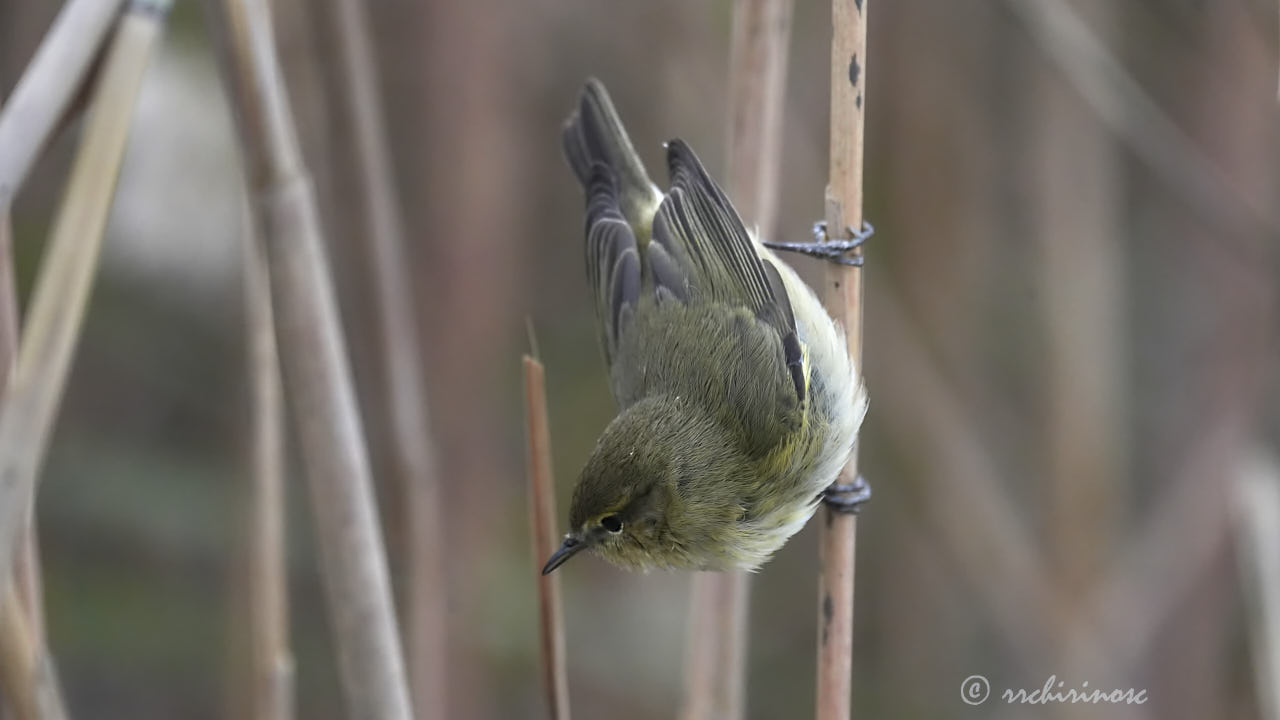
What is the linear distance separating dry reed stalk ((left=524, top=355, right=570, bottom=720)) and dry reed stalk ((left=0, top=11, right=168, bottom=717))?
0.51 m

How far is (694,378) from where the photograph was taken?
2.12 meters

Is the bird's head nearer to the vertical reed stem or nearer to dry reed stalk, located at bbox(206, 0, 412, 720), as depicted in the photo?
dry reed stalk, located at bbox(206, 0, 412, 720)

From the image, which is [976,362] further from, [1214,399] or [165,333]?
[165,333]

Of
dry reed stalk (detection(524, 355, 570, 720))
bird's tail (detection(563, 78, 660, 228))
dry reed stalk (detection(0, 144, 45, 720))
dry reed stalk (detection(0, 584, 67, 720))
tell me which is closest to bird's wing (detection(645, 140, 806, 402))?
bird's tail (detection(563, 78, 660, 228))

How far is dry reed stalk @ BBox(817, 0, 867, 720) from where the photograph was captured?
5.62 feet

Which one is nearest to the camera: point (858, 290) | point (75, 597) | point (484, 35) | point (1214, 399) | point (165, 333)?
point (858, 290)

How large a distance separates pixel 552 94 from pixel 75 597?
84.7 inches

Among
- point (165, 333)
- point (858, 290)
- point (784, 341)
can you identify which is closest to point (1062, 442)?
point (784, 341)

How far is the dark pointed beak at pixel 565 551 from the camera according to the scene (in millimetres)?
1659

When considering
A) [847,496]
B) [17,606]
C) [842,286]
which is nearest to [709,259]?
[842,286]

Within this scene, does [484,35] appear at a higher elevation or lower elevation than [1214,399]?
higher

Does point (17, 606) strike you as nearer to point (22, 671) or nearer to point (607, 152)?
point (22, 671)

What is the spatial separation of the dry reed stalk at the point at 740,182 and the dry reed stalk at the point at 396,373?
1.74 feet

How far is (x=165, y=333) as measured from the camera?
388 centimetres
